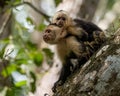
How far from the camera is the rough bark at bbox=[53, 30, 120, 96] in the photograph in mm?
2311

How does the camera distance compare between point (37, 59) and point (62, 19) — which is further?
point (37, 59)

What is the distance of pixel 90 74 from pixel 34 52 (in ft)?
8.20

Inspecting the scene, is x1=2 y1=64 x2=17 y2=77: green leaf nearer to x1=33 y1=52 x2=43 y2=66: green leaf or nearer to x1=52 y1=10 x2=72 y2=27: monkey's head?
x1=33 y1=52 x2=43 y2=66: green leaf

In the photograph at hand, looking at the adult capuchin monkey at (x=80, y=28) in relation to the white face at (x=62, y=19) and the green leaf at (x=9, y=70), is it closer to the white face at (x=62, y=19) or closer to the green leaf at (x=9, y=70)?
→ the white face at (x=62, y=19)

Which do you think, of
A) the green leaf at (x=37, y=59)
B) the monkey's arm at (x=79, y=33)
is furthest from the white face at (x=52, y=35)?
the green leaf at (x=37, y=59)

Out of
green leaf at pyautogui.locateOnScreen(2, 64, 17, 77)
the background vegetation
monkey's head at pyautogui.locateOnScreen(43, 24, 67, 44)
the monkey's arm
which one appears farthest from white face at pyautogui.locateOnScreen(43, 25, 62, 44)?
green leaf at pyautogui.locateOnScreen(2, 64, 17, 77)

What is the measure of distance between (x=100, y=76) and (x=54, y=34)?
1180 millimetres

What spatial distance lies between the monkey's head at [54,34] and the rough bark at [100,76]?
861 mm

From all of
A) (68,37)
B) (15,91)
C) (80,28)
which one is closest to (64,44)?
(68,37)

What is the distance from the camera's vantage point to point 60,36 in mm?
3445

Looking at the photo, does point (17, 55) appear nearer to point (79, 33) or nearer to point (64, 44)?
point (64, 44)

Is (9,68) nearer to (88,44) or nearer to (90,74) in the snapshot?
(88,44)

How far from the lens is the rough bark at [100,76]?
2311 mm

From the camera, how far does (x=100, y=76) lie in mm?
2381
